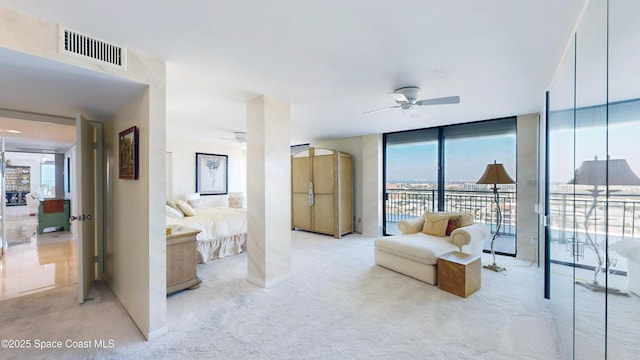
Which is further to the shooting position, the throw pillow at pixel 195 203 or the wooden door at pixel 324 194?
the wooden door at pixel 324 194

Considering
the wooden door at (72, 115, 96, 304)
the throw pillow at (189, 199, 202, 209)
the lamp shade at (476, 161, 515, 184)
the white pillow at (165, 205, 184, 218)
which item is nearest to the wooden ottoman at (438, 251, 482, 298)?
the lamp shade at (476, 161, 515, 184)

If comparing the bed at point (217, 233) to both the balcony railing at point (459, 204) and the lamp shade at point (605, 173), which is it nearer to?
the balcony railing at point (459, 204)

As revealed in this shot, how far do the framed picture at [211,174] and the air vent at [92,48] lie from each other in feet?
15.2

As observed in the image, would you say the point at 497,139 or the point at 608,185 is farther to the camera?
the point at 497,139

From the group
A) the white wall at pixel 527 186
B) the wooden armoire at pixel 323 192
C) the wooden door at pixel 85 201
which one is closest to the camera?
the wooden door at pixel 85 201

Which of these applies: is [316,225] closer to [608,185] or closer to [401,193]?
[401,193]

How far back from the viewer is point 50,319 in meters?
2.33

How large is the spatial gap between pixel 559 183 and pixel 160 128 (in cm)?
332

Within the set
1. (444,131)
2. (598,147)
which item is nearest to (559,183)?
(598,147)

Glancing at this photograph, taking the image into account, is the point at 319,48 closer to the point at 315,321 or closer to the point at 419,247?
the point at 315,321

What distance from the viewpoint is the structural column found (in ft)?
10.2

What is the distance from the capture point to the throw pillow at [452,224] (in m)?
3.89

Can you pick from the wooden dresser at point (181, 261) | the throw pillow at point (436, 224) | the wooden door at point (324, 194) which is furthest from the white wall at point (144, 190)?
the wooden door at point (324, 194)

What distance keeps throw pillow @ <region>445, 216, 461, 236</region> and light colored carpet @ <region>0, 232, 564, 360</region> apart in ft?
2.49
